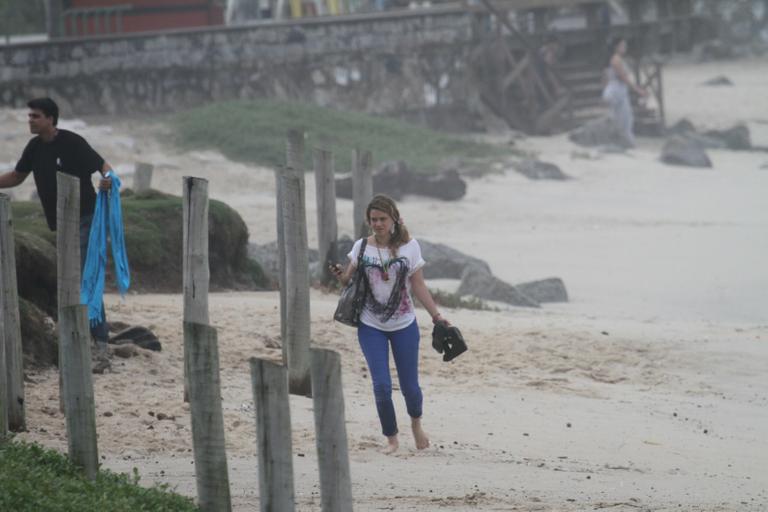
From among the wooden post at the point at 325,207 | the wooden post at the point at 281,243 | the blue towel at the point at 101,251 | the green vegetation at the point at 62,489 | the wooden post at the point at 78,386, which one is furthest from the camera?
the wooden post at the point at 325,207

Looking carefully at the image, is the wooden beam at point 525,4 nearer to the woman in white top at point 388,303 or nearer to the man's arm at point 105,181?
the man's arm at point 105,181

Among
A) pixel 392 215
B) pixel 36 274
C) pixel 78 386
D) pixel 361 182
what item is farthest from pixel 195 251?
pixel 361 182

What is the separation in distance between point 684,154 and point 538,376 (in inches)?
578

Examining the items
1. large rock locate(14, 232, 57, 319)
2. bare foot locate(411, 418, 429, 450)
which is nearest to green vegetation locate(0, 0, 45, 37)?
large rock locate(14, 232, 57, 319)

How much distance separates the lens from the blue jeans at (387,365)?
806 centimetres

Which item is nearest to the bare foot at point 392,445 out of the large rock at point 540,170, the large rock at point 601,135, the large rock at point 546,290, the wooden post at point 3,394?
the wooden post at point 3,394

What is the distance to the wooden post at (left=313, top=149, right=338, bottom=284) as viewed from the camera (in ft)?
39.4

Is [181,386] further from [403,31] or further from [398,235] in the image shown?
[403,31]

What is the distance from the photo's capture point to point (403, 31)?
26844 millimetres

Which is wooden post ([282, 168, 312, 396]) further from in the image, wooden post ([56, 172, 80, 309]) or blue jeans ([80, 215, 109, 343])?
wooden post ([56, 172, 80, 309])

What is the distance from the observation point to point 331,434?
590cm

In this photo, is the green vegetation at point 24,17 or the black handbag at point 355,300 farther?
the green vegetation at point 24,17

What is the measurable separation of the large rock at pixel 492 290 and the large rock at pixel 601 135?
40.4 ft

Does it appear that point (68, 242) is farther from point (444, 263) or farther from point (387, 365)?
point (444, 263)
